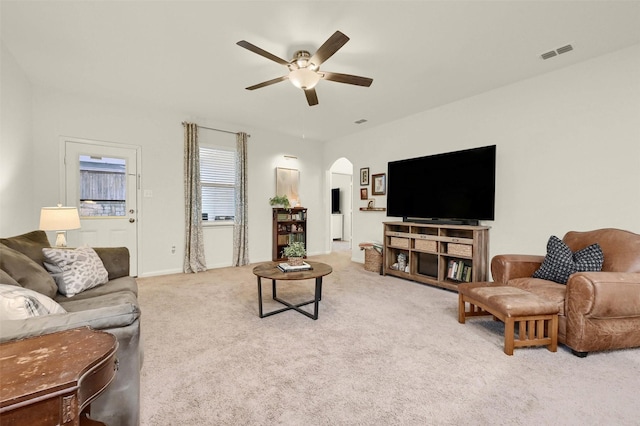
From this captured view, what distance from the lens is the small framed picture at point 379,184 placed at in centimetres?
520

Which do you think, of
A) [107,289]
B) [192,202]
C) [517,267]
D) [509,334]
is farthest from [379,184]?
[107,289]

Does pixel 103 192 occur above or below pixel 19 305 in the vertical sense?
above

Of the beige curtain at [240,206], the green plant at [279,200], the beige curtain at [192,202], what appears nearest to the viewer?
the beige curtain at [192,202]

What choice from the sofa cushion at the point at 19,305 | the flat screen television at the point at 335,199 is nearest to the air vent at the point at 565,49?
the sofa cushion at the point at 19,305

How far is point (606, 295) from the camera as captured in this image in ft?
6.43

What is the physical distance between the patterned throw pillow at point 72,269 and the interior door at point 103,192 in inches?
84.5

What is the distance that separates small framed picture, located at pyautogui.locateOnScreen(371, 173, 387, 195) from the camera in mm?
5203

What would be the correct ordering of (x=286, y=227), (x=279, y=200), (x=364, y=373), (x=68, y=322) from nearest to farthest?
(x=68, y=322)
(x=364, y=373)
(x=279, y=200)
(x=286, y=227)

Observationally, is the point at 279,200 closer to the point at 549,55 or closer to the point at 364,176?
the point at 364,176

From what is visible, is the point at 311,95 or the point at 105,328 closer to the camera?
the point at 105,328

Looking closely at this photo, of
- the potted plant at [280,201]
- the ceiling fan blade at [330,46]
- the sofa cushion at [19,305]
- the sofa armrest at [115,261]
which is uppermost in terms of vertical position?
the ceiling fan blade at [330,46]

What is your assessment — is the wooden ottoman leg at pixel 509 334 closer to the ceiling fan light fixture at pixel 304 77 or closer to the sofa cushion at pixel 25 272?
the ceiling fan light fixture at pixel 304 77

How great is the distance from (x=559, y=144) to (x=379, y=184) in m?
2.65

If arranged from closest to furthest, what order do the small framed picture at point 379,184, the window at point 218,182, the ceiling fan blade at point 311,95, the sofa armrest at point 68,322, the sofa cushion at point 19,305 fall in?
the sofa armrest at point 68,322 → the sofa cushion at point 19,305 → the ceiling fan blade at point 311,95 → the window at point 218,182 → the small framed picture at point 379,184
